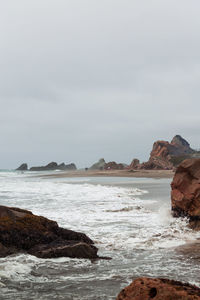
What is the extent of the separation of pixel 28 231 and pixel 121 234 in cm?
315

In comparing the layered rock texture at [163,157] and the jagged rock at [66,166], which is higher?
the layered rock texture at [163,157]

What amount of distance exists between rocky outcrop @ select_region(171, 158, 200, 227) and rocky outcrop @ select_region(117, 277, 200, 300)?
7359 mm

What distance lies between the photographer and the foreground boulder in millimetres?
7277

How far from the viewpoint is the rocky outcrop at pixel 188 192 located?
36.9 ft

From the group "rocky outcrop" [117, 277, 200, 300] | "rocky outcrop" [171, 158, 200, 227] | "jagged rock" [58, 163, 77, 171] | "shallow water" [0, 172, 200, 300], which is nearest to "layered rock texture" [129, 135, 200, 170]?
"jagged rock" [58, 163, 77, 171]

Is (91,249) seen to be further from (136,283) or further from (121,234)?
(136,283)

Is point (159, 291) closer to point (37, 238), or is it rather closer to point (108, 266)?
point (108, 266)

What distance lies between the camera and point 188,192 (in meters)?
11.7

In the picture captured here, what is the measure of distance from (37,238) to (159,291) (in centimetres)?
516

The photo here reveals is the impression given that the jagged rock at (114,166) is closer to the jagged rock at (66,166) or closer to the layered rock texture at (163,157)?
the layered rock texture at (163,157)

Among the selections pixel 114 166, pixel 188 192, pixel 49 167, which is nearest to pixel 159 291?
pixel 188 192

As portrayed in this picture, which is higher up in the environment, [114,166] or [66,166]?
[114,166]

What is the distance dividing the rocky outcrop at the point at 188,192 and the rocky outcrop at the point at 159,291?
7.36m

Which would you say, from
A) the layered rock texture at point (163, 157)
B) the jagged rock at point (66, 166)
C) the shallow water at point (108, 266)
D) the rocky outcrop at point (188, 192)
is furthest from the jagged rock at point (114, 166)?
the shallow water at point (108, 266)
